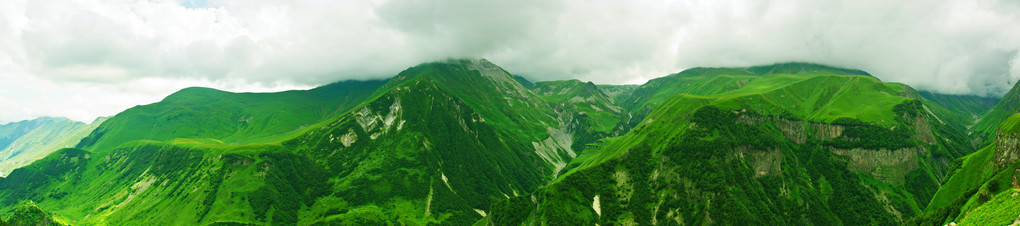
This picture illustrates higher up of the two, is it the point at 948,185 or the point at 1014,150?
the point at 1014,150

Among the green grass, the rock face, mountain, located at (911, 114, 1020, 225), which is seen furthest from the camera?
the green grass

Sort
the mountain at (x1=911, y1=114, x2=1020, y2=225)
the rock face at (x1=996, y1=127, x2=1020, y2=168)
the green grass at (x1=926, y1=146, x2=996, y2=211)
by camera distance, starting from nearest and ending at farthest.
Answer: the mountain at (x1=911, y1=114, x2=1020, y2=225), the rock face at (x1=996, y1=127, x2=1020, y2=168), the green grass at (x1=926, y1=146, x2=996, y2=211)

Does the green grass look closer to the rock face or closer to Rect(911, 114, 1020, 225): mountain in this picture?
Rect(911, 114, 1020, 225): mountain

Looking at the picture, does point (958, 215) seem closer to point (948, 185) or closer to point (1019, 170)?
point (1019, 170)

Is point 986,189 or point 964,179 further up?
point 986,189

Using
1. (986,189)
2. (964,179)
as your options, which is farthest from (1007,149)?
(986,189)

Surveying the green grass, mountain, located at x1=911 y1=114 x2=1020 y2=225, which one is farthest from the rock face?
the green grass

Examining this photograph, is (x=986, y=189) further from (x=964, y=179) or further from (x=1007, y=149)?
(x=964, y=179)

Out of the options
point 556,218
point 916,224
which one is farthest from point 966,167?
point 556,218
